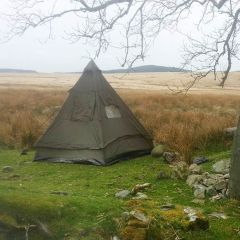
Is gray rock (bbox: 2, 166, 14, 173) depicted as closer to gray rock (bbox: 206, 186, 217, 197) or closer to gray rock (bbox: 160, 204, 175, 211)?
gray rock (bbox: 206, 186, 217, 197)

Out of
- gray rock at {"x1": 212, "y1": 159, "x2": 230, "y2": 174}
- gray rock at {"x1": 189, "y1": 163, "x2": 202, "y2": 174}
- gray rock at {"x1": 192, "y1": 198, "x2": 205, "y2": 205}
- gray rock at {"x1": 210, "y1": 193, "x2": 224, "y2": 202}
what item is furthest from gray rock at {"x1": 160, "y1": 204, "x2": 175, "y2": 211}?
gray rock at {"x1": 212, "y1": 159, "x2": 230, "y2": 174}

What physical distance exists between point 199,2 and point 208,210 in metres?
3.84

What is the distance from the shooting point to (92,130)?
507 inches

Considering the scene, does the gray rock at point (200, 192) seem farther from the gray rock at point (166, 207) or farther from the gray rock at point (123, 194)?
the gray rock at point (166, 207)

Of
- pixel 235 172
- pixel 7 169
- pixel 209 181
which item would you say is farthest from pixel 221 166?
pixel 7 169

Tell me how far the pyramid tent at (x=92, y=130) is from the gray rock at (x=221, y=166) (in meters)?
3.08

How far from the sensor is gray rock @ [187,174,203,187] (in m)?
9.09

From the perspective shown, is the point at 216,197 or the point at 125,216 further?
the point at 216,197

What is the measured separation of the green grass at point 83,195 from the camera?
243 inches

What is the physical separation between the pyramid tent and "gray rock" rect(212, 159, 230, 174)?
308 cm

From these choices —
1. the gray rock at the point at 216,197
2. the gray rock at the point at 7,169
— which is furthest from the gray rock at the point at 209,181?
the gray rock at the point at 7,169

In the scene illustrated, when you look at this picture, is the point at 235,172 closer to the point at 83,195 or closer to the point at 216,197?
the point at 216,197

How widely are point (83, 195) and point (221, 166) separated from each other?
3124mm

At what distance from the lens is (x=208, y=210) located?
287 inches
